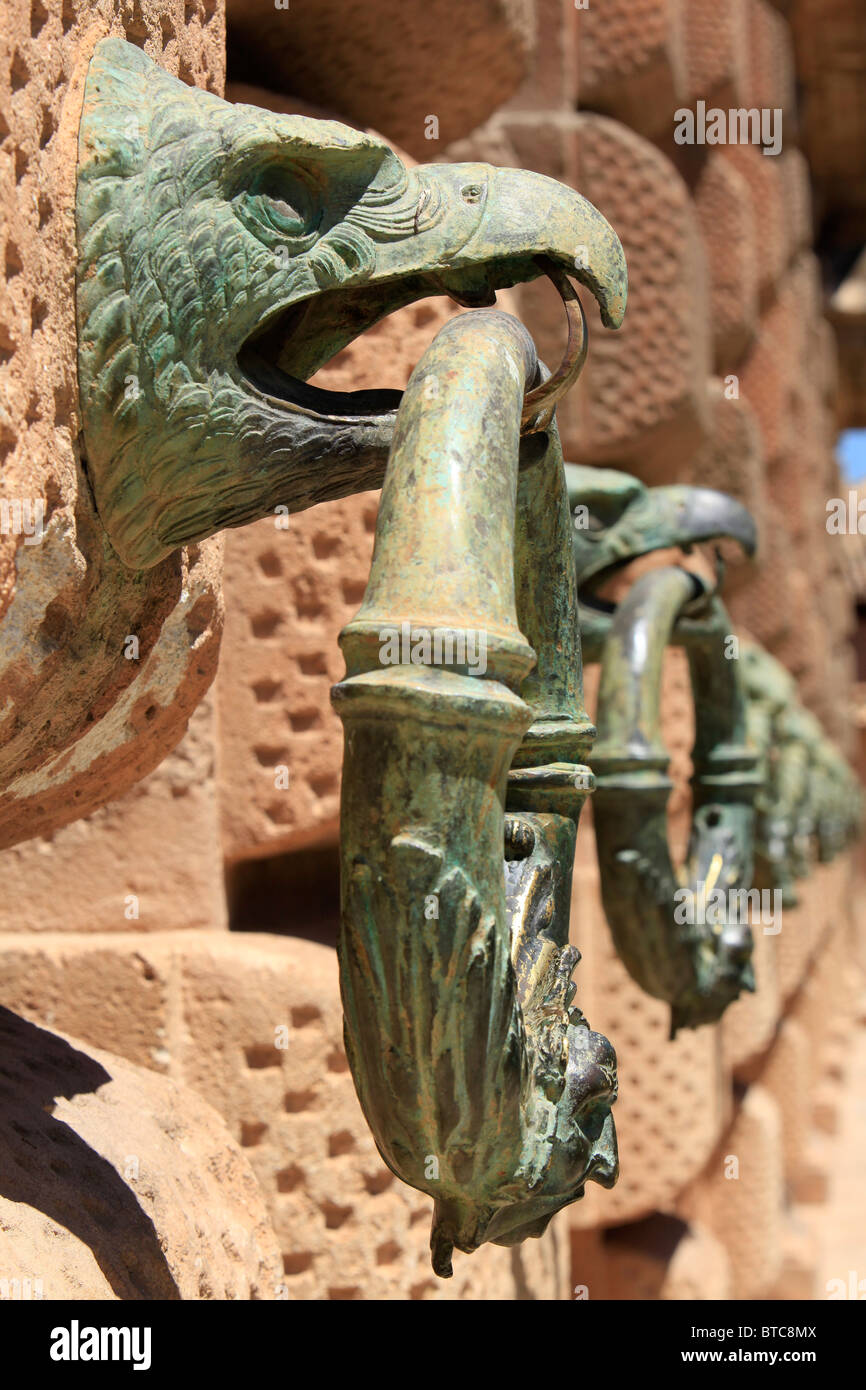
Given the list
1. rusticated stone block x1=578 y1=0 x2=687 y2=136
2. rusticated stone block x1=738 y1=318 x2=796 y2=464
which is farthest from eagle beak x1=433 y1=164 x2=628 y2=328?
rusticated stone block x1=738 y1=318 x2=796 y2=464

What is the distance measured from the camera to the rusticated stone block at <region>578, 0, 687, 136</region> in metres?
2.43

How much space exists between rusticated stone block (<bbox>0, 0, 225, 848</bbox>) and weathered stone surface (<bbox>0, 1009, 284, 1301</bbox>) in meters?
0.15

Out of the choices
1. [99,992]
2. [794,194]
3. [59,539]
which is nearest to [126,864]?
[99,992]

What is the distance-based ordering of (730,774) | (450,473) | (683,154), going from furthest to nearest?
(683,154) < (730,774) < (450,473)

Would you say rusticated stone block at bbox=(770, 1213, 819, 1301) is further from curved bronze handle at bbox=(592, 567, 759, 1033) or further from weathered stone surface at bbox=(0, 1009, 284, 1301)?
weathered stone surface at bbox=(0, 1009, 284, 1301)

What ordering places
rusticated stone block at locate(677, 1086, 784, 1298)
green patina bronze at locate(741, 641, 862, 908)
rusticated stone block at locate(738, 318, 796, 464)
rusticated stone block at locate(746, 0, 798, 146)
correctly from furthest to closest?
rusticated stone block at locate(738, 318, 796, 464) → rusticated stone block at locate(746, 0, 798, 146) → rusticated stone block at locate(677, 1086, 784, 1298) → green patina bronze at locate(741, 641, 862, 908)

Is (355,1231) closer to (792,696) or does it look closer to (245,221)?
(245,221)

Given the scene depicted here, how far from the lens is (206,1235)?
940mm

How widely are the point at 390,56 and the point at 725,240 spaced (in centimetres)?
208

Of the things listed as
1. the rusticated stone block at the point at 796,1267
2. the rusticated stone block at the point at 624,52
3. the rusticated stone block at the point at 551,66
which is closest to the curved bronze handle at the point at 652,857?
the rusticated stone block at the point at 551,66

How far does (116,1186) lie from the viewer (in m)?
0.88

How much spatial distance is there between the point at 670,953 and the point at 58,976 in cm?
48

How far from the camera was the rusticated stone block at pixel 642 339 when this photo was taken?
7.47ft

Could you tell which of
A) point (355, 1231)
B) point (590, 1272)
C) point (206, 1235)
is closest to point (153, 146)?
point (206, 1235)
